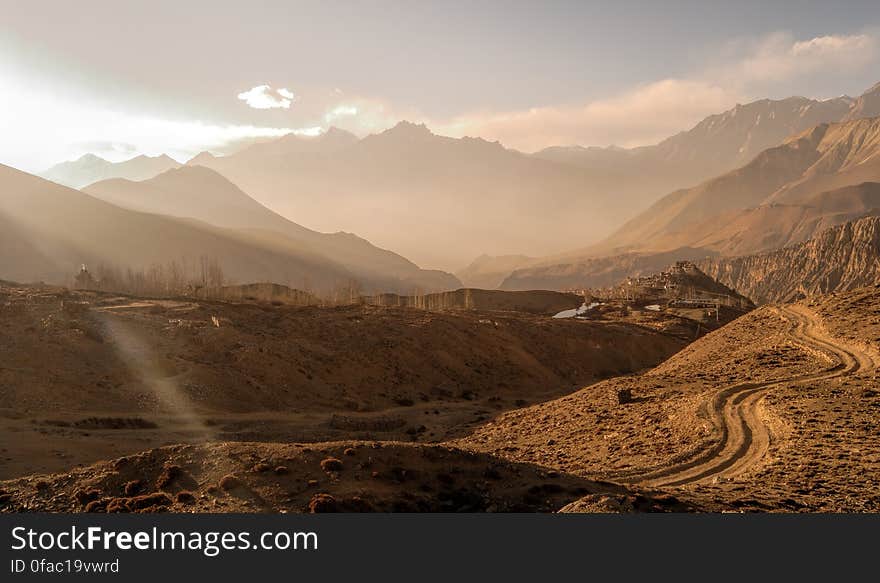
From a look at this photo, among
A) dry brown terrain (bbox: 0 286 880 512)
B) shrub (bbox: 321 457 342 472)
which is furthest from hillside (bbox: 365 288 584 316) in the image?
shrub (bbox: 321 457 342 472)

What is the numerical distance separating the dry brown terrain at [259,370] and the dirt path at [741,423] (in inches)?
518

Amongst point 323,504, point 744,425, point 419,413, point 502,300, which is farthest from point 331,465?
point 502,300

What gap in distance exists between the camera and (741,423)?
2031 cm

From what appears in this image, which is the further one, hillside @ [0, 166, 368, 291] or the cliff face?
hillside @ [0, 166, 368, 291]

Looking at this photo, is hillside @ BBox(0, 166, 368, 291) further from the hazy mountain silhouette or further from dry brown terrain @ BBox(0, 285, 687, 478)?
dry brown terrain @ BBox(0, 285, 687, 478)

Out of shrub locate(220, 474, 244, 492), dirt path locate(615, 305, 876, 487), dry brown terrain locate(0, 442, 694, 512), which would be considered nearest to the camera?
dry brown terrain locate(0, 442, 694, 512)

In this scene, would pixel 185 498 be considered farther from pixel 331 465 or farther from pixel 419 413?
pixel 419 413

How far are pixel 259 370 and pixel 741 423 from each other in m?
28.9

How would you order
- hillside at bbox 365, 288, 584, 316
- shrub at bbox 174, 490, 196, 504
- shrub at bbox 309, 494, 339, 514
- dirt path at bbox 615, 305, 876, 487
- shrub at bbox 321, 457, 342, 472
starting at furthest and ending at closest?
1. hillside at bbox 365, 288, 584, 316
2. dirt path at bbox 615, 305, 876, 487
3. shrub at bbox 321, 457, 342, 472
4. shrub at bbox 174, 490, 196, 504
5. shrub at bbox 309, 494, 339, 514

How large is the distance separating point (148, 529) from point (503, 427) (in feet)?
67.3

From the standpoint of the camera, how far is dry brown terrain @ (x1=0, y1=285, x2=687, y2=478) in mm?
27562

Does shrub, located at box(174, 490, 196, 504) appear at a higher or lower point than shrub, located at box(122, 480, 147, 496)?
higher

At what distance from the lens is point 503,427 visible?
2762 cm

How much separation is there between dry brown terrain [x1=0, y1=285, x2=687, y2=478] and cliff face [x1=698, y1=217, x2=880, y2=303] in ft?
233
